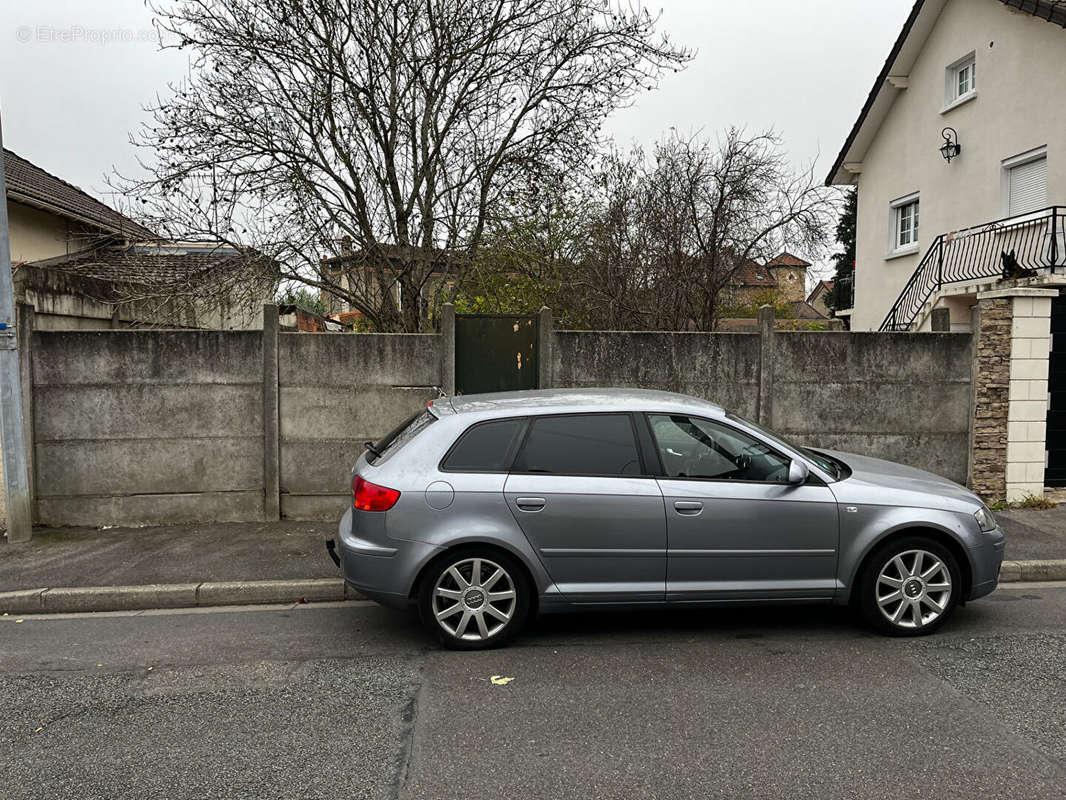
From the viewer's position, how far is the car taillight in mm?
4789

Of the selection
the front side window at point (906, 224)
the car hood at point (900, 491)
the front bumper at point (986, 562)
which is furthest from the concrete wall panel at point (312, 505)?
the front side window at point (906, 224)

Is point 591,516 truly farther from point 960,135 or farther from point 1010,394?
point 960,135

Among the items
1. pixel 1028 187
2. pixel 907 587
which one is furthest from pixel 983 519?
pixel 1028 187

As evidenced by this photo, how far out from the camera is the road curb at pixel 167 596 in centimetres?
585

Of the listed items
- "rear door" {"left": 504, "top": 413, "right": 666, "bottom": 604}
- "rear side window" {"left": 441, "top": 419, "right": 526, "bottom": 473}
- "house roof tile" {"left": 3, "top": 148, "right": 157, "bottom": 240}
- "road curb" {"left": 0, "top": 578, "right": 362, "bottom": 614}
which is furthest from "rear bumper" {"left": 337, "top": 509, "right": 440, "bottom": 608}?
"house roof tile" {"left": 3, "top": 148, "right": 157, "bottom": 240}

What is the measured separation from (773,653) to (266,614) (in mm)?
3573

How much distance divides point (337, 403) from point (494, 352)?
173 centimetres

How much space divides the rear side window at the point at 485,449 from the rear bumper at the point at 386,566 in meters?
0.55

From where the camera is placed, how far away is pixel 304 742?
3.64 meters

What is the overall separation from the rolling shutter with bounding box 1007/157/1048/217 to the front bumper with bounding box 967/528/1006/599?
11.7 metres

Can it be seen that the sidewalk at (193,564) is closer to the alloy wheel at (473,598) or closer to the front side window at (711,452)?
the alloy wheel at (473,598)

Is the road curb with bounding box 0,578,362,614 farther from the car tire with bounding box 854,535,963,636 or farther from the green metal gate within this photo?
the car tire with bounding box 854,535,963,636

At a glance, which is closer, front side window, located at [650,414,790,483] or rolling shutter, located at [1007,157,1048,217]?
front side window, located at [650,414,790,483]

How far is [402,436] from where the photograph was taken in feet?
17.3
